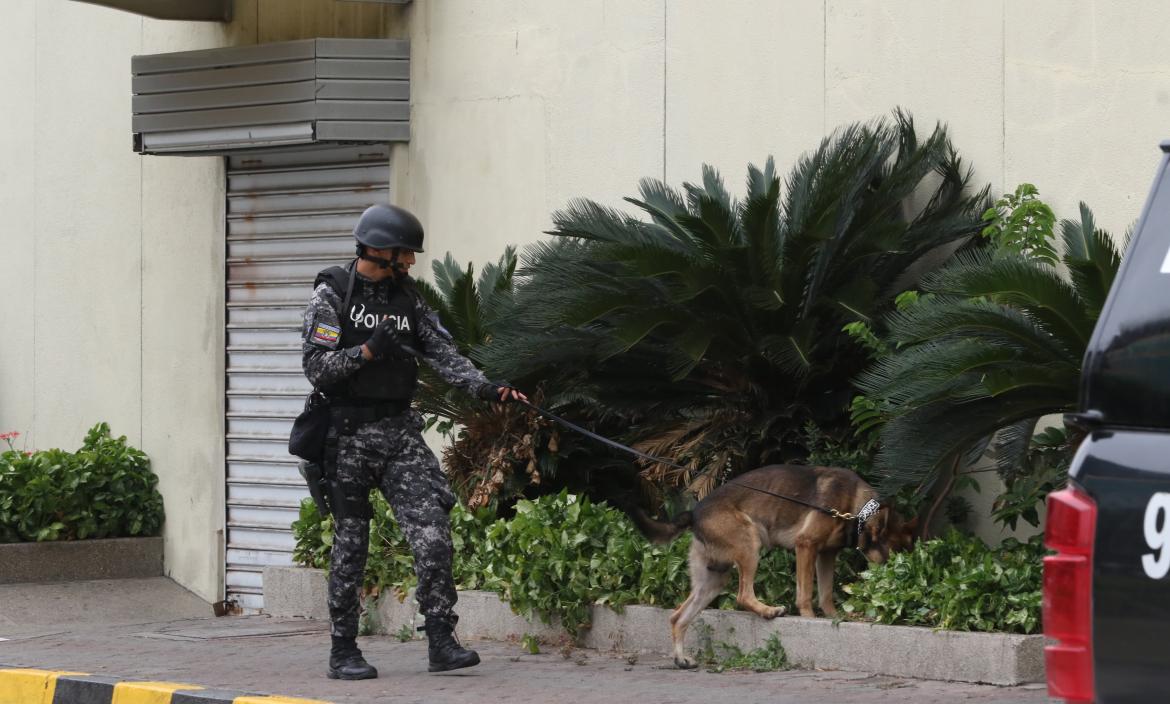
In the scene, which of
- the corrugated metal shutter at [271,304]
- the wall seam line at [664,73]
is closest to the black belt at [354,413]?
the wall seam line at [664,73]

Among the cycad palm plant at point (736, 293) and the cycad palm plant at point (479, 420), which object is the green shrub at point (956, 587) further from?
the cycad palm plant at point (479, 420)

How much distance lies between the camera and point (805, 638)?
7.68 meters

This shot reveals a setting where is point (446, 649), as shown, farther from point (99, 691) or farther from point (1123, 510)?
point (1123, 510)

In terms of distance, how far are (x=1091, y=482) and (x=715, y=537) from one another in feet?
14.6

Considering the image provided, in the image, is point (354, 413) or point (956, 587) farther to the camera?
point (354, 413)

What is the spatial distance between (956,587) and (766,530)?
97 centimetres

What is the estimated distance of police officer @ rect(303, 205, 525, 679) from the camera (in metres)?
7.52

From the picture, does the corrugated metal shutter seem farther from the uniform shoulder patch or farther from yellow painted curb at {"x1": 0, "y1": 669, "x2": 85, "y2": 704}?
the uniform shoulder patch

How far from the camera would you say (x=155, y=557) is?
41.8ft

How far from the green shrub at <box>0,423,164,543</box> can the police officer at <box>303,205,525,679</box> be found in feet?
16.2

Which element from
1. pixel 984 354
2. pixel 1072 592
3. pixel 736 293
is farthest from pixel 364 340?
pixel 1072 592

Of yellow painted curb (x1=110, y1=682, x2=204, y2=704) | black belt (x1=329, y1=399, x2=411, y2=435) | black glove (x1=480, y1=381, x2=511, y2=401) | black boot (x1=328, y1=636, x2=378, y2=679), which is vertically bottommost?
yellow painted curb (x1=110, y1=682, x2=204, y2=704)

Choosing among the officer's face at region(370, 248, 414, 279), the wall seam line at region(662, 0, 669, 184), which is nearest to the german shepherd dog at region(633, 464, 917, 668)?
the officer's face at region(370, 248, 414, 279)

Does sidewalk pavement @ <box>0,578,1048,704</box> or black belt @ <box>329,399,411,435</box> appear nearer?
sidewalk pavement @ <box>0,578,1048,704</box>
